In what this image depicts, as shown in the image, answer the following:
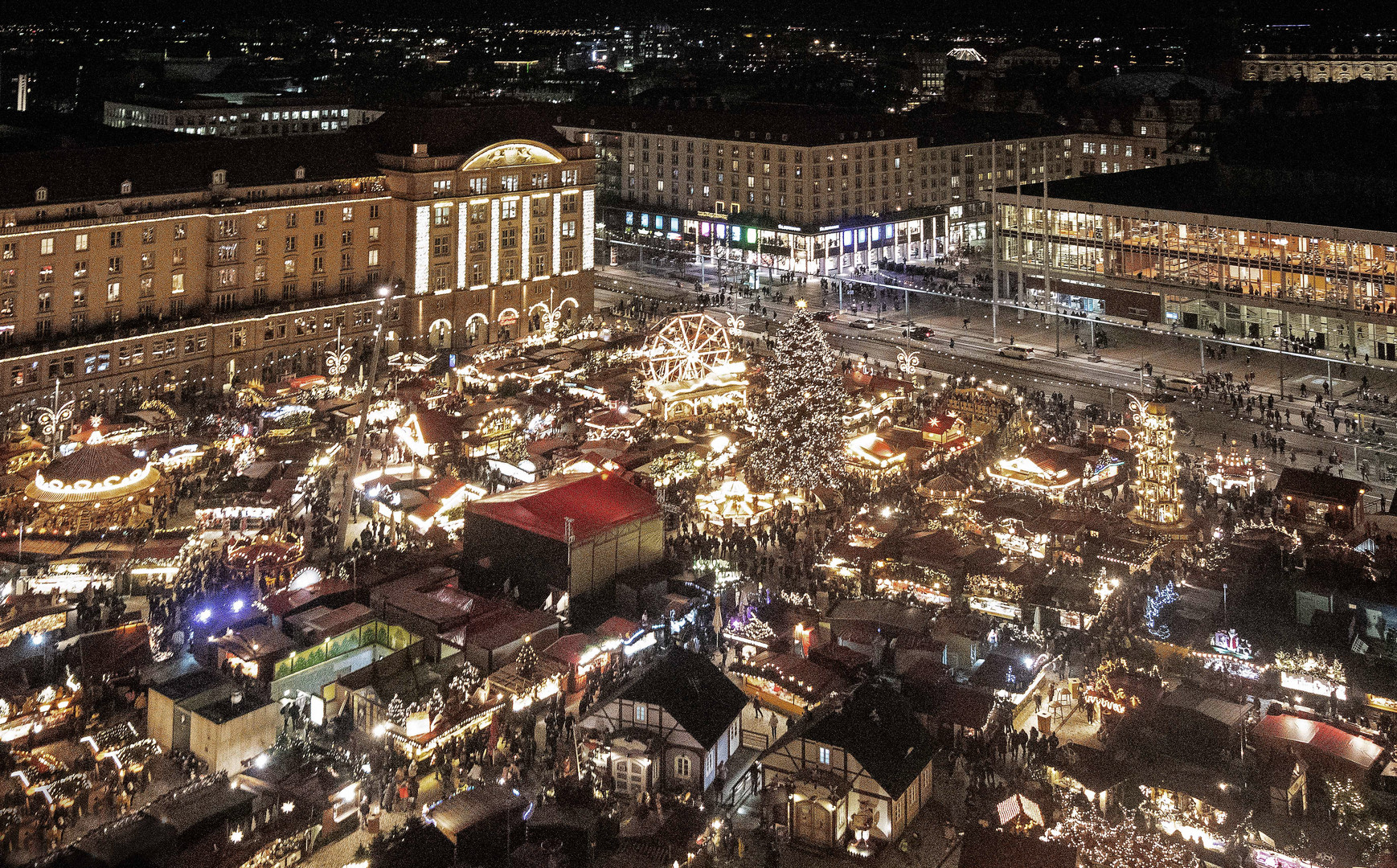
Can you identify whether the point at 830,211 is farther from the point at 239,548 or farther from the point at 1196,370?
the point at 239,548

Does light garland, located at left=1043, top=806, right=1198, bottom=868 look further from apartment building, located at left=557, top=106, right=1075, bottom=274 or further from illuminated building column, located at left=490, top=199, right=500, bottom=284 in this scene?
apartment building, located at left=557, top=106, right=1075, bottom=274

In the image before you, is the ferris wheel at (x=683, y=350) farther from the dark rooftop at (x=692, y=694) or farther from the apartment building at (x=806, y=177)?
the apartment building at (x=806, y=177)

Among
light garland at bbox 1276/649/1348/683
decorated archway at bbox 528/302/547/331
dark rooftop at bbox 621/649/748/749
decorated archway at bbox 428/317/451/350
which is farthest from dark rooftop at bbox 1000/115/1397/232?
dark rooftop at bbox 621/649/748/749

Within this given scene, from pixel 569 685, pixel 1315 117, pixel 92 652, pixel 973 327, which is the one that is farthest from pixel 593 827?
pixel 1315 117

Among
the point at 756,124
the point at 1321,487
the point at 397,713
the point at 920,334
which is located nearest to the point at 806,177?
the point at 756,124

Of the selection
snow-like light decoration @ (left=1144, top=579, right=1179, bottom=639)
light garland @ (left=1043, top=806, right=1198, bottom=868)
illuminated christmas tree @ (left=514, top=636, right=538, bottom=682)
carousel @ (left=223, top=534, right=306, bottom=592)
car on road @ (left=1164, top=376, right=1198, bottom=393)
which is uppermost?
car on road @ (left=1164, top=376, right=1198, bottom=393)

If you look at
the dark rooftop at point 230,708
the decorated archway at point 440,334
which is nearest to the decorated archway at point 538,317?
the decorated archway at point 440,334
